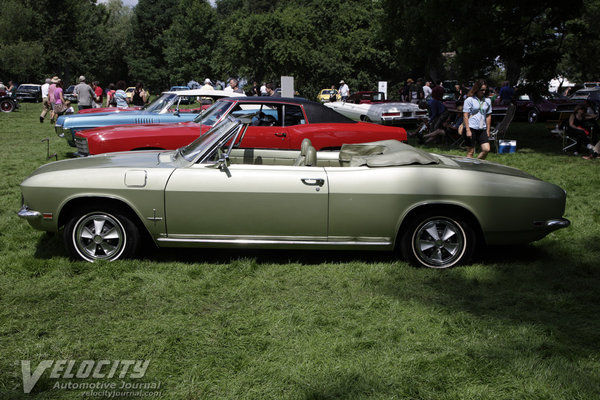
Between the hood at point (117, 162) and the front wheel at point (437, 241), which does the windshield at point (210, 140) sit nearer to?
the hood at point (117, 162)

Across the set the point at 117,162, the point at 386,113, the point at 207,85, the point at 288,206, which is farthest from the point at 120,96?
the point at 288,206

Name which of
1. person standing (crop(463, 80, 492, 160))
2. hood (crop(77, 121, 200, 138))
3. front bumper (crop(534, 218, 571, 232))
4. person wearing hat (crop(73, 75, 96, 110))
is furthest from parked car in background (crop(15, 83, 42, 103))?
front bumper (crop(534, 218, 571, 232))

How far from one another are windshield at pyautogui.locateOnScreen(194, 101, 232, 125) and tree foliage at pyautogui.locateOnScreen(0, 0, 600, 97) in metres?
8.49

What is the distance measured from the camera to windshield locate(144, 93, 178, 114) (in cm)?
1105

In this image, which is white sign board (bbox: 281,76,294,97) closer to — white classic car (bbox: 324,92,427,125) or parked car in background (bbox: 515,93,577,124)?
white classic car (bbox: 324,92,427,125)

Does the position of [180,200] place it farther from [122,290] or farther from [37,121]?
[37,121]

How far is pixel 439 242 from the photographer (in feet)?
17.8

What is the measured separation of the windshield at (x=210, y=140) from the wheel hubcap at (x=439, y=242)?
2052mm

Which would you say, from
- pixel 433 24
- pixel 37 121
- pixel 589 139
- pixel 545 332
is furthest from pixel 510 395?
pixel 37 121

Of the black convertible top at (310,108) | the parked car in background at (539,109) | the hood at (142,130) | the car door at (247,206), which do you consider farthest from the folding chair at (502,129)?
the parked car in background at (539,109)

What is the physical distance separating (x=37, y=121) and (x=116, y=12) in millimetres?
74459

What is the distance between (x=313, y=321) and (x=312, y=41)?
48183 mm

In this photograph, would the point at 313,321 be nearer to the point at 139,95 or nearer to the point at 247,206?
the point at 247,206

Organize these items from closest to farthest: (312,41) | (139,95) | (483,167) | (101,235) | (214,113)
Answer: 1. (101,235)
2. (483,167)
3. (214,113)
4. (139,95)
5. (312,41)
